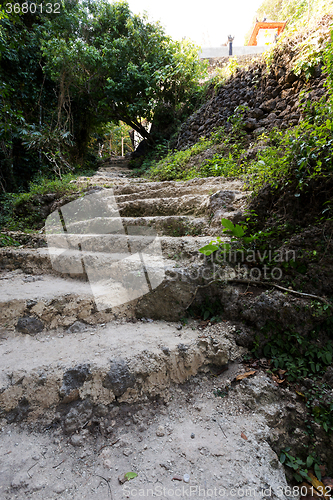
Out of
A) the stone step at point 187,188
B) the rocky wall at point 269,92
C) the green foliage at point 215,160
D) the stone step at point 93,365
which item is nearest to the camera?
the stone step at point 93,365

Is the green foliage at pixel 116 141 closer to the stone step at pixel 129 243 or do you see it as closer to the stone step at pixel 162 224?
the stone step at pixel 162 224

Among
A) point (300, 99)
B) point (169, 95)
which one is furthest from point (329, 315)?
point (169, 95)

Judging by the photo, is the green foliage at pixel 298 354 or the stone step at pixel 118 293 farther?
the stone step at pixel 118 293

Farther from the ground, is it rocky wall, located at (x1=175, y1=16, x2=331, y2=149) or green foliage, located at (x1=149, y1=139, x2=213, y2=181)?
rocky wall, located at (x1=175, y1=16, x2=331, y2=149)

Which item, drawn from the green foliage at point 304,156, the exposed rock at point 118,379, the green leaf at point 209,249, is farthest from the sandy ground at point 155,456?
the green foliage at point 304,156

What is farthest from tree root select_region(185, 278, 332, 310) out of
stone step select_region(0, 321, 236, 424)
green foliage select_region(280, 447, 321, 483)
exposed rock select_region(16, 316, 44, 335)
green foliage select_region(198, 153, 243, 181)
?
green foliage select_region(198, 153, 243, 181)

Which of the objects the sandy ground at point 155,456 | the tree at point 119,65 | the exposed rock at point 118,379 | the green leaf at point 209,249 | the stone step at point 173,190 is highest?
the tree at point 119,65

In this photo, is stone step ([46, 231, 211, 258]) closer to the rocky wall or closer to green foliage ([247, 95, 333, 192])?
green foliage ([247, 95, 333, 192])

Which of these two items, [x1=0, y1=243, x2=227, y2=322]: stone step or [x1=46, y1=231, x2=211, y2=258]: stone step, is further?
[x1=46, y1=231, x2=211, y2=258]: stone step

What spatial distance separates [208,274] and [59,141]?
21.6ft

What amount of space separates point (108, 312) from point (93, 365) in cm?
57

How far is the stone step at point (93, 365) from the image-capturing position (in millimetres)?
1312

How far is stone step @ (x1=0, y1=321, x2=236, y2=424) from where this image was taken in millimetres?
1312

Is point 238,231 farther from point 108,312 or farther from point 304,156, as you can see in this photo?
point 108,312
